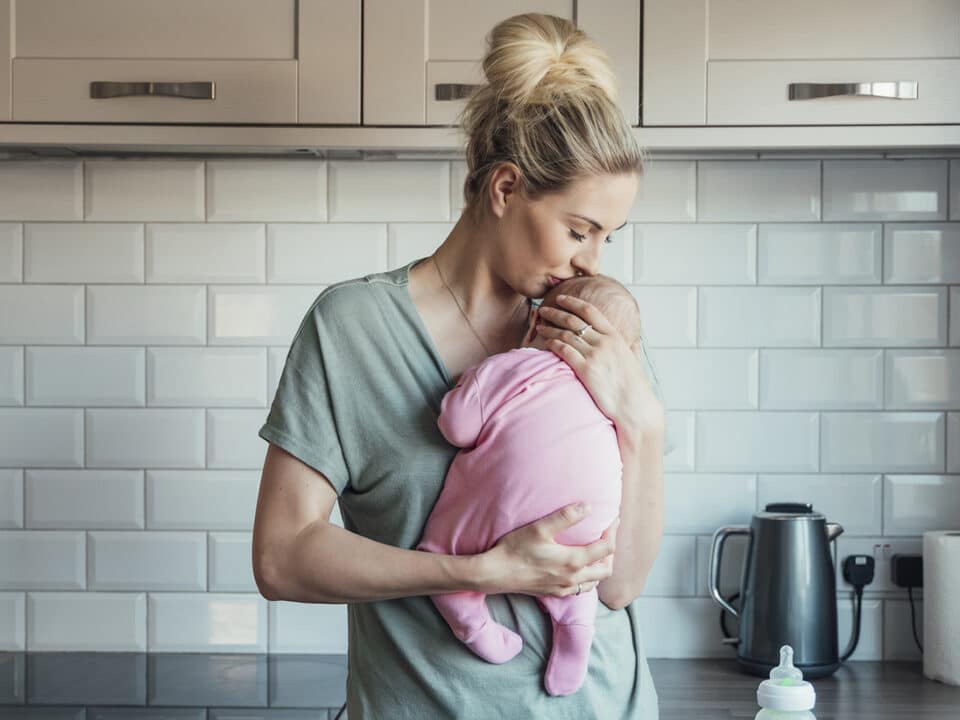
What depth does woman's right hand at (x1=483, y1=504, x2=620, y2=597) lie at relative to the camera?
37.9 inches

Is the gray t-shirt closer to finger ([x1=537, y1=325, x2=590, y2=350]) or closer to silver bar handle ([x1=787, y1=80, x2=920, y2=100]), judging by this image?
finger ([x1=537, y1=325, x2=590, y2=350])

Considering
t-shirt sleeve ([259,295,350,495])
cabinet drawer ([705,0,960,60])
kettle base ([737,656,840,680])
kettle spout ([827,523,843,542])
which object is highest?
cabinet drawer ([705,0,960,60])

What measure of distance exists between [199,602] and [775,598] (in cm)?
98

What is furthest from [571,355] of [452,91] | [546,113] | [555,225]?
[452,91]

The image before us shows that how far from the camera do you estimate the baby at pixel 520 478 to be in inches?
38.8

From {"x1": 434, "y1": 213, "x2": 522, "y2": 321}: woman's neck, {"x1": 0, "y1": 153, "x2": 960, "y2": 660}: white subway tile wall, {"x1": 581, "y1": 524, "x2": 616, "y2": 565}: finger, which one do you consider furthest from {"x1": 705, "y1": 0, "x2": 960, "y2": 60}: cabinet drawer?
{"x1": 581, "y1": 524, "x2": 616, "y2": 565}: finger

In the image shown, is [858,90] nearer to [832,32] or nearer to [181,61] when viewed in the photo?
[832,32]

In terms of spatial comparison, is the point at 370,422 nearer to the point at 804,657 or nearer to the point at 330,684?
the point at 330,684

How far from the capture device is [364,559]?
0.98 m

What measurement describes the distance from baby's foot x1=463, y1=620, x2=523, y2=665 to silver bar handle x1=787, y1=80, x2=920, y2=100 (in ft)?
3.11

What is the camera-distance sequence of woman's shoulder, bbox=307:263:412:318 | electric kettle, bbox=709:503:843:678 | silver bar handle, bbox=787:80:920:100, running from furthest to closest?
electric kettle, bbox=709:503:843:678 → silver bar handle, bbox=787:80:920:100 → woman's shoulder, bbox=307:263:412:318

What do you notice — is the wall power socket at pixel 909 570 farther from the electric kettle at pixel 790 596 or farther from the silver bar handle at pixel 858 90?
the silver bar handle at pixel 858 90

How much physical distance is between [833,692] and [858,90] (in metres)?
0.92

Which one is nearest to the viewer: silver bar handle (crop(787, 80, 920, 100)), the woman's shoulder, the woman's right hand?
the woman's right hand
